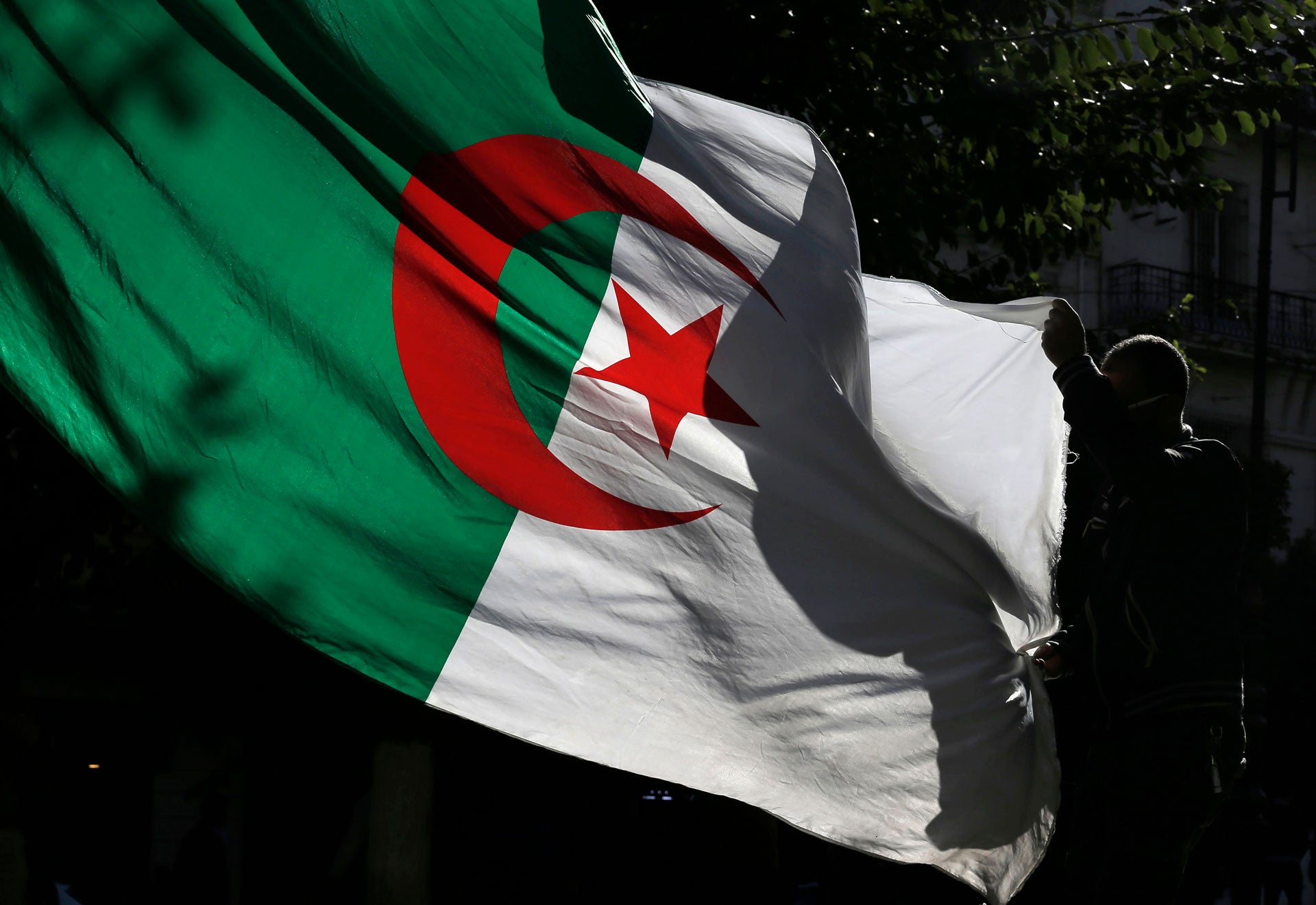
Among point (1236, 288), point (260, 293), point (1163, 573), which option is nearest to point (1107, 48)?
point (1163, 573)

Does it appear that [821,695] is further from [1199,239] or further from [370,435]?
[1199,239]

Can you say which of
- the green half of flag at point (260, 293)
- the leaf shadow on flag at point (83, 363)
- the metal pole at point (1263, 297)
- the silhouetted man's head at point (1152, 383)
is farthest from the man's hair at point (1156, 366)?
the metal pole at point (1263, 297)

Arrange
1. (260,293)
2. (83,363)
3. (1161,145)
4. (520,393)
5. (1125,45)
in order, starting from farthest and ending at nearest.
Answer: (1161,145) < (1125,45) < (520,393) < (260,293) < (83,363)

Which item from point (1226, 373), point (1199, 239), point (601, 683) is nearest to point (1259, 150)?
point (1199, 239)

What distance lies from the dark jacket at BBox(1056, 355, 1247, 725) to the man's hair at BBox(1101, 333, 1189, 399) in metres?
0.18

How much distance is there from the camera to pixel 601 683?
3416 mm

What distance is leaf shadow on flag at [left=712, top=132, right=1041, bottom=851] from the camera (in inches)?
147

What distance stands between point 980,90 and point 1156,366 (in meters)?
4.90

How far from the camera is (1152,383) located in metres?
4.02

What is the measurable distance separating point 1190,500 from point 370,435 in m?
2.01

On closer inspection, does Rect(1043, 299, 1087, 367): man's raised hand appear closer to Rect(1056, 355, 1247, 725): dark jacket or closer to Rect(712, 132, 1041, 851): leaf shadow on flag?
Rect(1056, 355, 1247, 725): dark jacket

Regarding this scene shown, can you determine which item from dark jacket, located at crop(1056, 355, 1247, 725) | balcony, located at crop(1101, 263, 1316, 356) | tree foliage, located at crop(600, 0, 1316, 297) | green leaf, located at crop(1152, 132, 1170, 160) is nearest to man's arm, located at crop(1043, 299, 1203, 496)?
dark jacket, located at crop(1056, 355, 1247, 725)

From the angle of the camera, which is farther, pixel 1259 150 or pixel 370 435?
pixel 1259 150

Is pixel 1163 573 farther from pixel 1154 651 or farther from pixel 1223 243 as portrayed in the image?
pixel 1223 243
